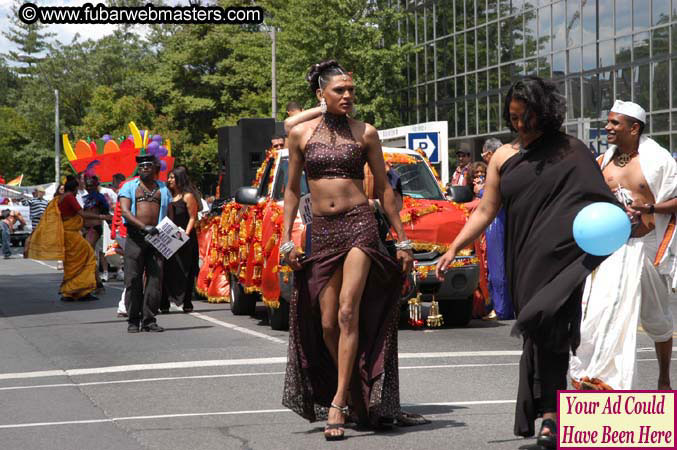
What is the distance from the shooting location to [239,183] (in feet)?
65.0

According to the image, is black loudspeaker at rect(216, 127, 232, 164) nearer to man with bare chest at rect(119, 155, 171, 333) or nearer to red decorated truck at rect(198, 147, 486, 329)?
red decorated truck at rect(198, 147, 486, 329)

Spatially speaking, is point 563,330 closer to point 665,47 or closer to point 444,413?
point 444,413

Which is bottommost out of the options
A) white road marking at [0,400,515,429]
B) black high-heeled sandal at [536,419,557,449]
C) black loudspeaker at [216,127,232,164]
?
white road marking at [0,400,515,429]

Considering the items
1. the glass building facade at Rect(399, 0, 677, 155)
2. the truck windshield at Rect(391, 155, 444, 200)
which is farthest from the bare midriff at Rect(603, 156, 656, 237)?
the glass building facade at Rect(399, 0, 677, 155)

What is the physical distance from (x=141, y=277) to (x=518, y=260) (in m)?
7.78

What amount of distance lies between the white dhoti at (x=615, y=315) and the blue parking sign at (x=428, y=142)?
53.2 ft

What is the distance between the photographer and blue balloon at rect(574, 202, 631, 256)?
5871 mm

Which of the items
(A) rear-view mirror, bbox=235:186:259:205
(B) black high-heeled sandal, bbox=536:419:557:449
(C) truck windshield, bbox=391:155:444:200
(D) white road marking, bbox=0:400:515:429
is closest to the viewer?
(B) black high-heeled sandal, bbox=536:419:557:449

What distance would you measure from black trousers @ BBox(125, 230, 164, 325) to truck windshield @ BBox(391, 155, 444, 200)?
2.81 metres

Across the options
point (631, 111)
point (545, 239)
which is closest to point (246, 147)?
point (631, 111)

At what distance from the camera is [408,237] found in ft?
42.4

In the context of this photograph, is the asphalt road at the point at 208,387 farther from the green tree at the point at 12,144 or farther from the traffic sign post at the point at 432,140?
the green tree at the point at 12,144

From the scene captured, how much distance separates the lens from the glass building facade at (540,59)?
114 ft

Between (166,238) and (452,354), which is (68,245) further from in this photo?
(452,354)
